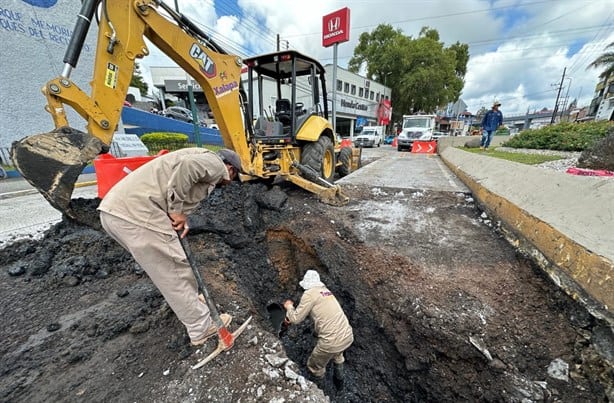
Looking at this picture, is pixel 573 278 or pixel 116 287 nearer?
pixel 573 278

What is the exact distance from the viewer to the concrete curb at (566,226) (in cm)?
161

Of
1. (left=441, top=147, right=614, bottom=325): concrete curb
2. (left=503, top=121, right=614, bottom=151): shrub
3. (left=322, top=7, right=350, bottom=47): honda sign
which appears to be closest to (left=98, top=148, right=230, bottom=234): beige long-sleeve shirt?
(left=441, top=147, right=614, bottom=325): concrete curb

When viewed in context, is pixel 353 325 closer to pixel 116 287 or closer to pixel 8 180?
pixel 116 287

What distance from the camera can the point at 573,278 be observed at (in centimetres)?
181

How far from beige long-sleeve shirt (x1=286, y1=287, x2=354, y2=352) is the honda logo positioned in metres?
12.7

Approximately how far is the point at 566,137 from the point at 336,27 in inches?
383

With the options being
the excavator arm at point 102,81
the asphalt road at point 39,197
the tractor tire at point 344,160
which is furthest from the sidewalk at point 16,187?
the tractor tire at point 344,160

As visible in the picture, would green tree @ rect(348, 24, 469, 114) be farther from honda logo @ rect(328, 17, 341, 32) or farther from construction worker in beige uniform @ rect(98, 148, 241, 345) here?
construction worker in beige uniform @ rect(98, 148, 241, 345)

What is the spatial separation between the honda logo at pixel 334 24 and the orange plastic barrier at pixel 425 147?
794cm

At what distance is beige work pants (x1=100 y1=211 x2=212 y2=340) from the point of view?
61.7 inches

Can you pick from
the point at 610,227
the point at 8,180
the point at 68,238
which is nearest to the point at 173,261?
the point at 68,238

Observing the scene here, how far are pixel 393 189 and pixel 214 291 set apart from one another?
3852 millimetres

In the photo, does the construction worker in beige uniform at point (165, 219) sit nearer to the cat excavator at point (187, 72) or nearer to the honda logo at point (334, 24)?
the cat excavator at point (187, 72)

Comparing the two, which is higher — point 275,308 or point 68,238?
point 68,238
